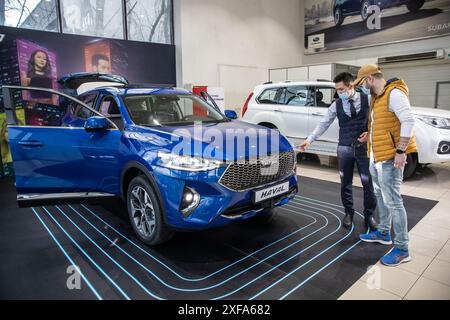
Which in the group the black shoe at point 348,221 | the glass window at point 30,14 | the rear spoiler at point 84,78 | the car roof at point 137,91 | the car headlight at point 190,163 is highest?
the glass window at point 30,14

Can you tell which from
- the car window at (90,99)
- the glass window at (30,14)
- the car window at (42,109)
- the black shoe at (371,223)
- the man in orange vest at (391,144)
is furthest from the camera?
the glass window at (30,14)

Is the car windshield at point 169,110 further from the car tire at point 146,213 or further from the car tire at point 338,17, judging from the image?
the car tire at point 338,17

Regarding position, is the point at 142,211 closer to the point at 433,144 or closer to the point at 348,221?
the point at 348,221

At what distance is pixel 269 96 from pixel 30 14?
4662 millimetres

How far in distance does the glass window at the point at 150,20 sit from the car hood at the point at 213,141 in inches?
218

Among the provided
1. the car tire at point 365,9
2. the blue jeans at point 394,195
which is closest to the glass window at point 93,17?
the blue jeans at point 394,195

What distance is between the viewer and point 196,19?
796cm

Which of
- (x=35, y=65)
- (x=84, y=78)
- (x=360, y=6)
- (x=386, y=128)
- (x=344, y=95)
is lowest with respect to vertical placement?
(x=386, y=128)

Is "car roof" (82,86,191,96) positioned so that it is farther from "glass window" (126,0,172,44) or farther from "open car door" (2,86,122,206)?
"glass window" (126,0,172,44)

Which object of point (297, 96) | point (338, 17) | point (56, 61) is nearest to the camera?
point (297, 96)

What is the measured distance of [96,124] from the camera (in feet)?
8.68

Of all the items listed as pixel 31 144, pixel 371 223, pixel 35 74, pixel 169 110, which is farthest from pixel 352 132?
pixel 35 74

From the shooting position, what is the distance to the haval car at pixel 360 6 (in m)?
8.18
